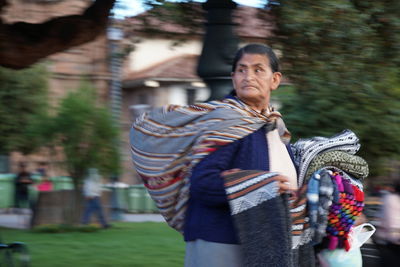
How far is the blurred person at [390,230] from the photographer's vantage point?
21.6 feet

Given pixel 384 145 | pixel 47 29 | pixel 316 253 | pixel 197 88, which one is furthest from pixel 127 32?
pixel 197 88

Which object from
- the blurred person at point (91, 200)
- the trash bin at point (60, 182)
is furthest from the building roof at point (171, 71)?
the blurred person at point (91, 200)

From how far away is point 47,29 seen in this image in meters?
5.88

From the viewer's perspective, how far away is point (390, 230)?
21.9 feet

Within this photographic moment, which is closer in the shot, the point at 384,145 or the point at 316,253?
the point at 316,253

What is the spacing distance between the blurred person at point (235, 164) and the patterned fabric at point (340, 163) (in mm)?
233

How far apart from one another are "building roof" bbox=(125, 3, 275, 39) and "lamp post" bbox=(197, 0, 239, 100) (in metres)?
2.59

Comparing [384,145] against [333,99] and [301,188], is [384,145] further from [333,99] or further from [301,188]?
[301,188]

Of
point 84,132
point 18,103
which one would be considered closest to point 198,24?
point 84,132

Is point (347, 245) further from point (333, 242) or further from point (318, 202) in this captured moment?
point (318, 202)

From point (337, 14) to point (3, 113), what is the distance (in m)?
18.6

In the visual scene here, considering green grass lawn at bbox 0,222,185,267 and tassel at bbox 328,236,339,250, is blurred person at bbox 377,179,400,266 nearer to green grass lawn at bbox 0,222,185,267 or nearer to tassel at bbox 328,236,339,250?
tassel at bbox 328,236,339,250

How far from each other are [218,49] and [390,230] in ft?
10.6

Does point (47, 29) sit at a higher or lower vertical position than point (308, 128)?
higher
